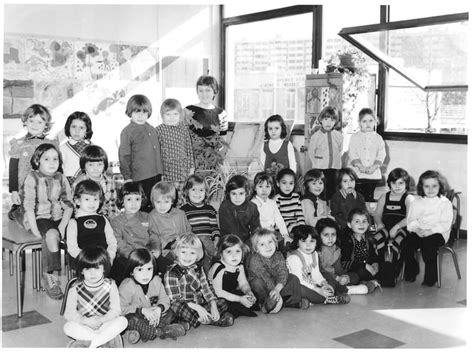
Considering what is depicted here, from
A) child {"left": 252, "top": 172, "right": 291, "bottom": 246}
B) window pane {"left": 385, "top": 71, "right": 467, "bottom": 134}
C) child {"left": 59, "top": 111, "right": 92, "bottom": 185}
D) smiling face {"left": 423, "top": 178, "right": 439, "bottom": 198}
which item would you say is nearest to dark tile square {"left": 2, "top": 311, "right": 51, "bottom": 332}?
child {"left": 59, "top": 111, "right": 92, "bottom": 185}

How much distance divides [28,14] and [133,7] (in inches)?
57.1

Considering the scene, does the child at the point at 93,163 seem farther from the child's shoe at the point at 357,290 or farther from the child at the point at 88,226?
the child's shoe at the point at 357,290

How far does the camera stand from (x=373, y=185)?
5684 millimetres

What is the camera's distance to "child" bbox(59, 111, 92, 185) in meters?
4.56

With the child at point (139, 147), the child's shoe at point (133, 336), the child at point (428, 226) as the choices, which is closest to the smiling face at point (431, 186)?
the child at point (428, 226)

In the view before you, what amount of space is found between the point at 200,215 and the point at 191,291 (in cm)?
84

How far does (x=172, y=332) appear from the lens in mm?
3295

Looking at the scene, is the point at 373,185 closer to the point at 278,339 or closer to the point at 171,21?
the point at 278,339

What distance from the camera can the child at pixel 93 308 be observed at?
2.97 m

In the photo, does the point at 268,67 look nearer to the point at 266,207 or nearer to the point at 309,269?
the point at 266,207

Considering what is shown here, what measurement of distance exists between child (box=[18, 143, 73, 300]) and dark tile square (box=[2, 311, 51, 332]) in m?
0.26

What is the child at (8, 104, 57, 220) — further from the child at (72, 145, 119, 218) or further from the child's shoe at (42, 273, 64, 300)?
the child's shoe at (42, 273, 64, 300)

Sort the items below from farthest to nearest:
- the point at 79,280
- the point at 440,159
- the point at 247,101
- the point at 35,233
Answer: the point at 247,101
the point at 440,159
the point at 35,233
the point at 79,280

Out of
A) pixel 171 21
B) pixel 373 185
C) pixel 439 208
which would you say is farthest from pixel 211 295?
pixel 171 21
